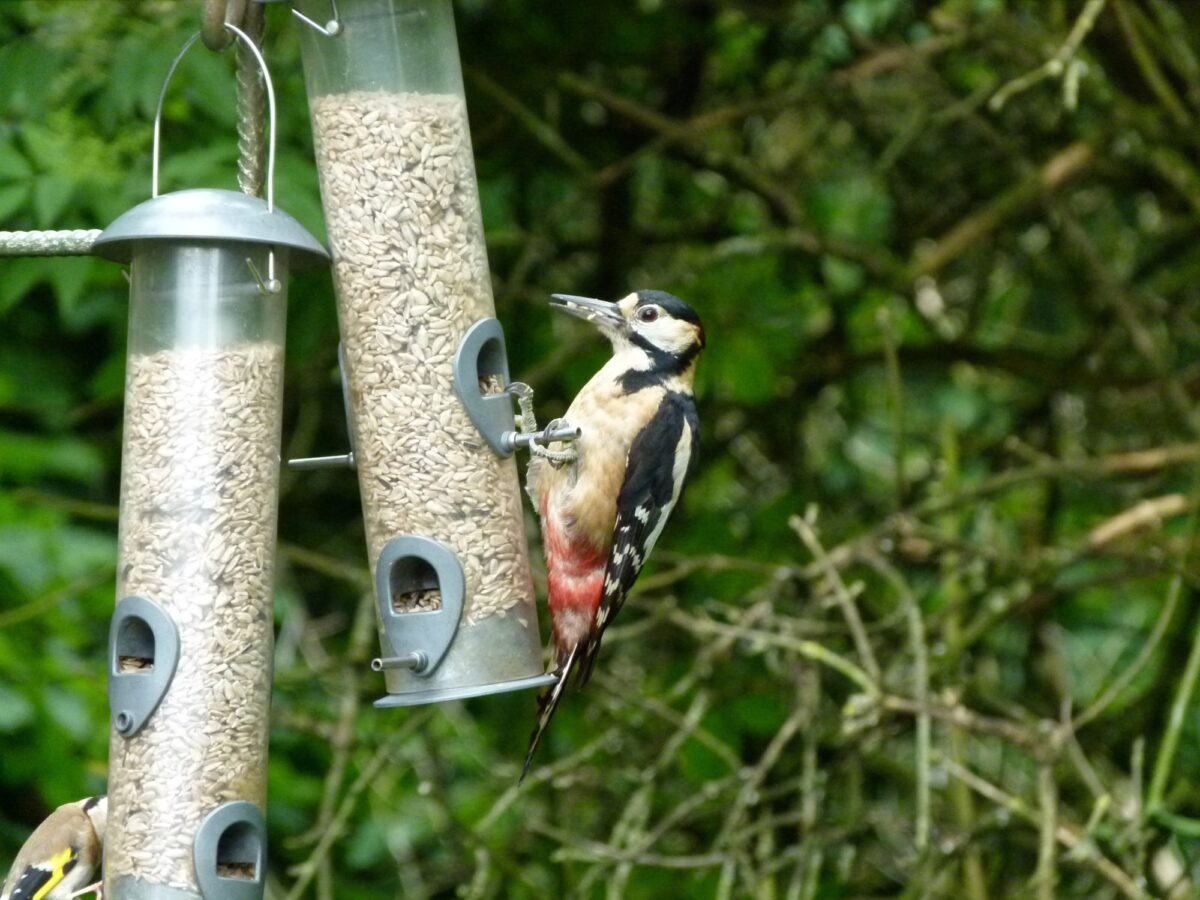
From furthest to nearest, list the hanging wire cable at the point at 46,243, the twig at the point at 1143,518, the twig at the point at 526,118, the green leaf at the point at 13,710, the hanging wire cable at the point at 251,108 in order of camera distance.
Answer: the twig at the point at 526,118 < the twig at the point at 1143,518 < the green leaf at the point at 13,710 < the hanging wire cable at the point at 251,108 < the hanging wire cable at the point at 46,243

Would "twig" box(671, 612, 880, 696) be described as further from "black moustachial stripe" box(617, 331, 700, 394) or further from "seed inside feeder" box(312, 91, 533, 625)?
"seed inside feeder" box(312, 91, 533, 625)

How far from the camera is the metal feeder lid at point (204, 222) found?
2.70 metres

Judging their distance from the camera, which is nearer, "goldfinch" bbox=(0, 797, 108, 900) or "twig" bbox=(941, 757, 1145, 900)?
"goldfinch" bbox=(0, 797, 108, 900)

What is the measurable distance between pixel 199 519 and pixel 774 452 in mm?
2965

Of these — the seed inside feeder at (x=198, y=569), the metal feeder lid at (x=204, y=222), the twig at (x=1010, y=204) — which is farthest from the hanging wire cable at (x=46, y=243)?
the twig at (x=1010, y=204)

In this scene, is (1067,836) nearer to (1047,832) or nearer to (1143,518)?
(1047,832)

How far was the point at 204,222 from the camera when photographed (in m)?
2.71

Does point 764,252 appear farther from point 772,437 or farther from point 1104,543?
point 1104,543

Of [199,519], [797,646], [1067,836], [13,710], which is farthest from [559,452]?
[13,710]

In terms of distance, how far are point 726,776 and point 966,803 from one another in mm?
648

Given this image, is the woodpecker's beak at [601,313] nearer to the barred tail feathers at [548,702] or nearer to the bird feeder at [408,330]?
the bird feeder at [408,330]

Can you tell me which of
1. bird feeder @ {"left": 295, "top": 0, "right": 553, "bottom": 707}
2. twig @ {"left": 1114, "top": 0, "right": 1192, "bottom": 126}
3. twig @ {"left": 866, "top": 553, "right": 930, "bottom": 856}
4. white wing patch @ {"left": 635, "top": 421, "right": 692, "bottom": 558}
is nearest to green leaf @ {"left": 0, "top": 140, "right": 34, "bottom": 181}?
bird feeder @ {"left": 295, "top": 0, "right": 553, "bottom": 707}

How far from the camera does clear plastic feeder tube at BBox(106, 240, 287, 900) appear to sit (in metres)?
2.83

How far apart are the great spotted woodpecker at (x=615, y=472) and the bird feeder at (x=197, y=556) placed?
0.85m
